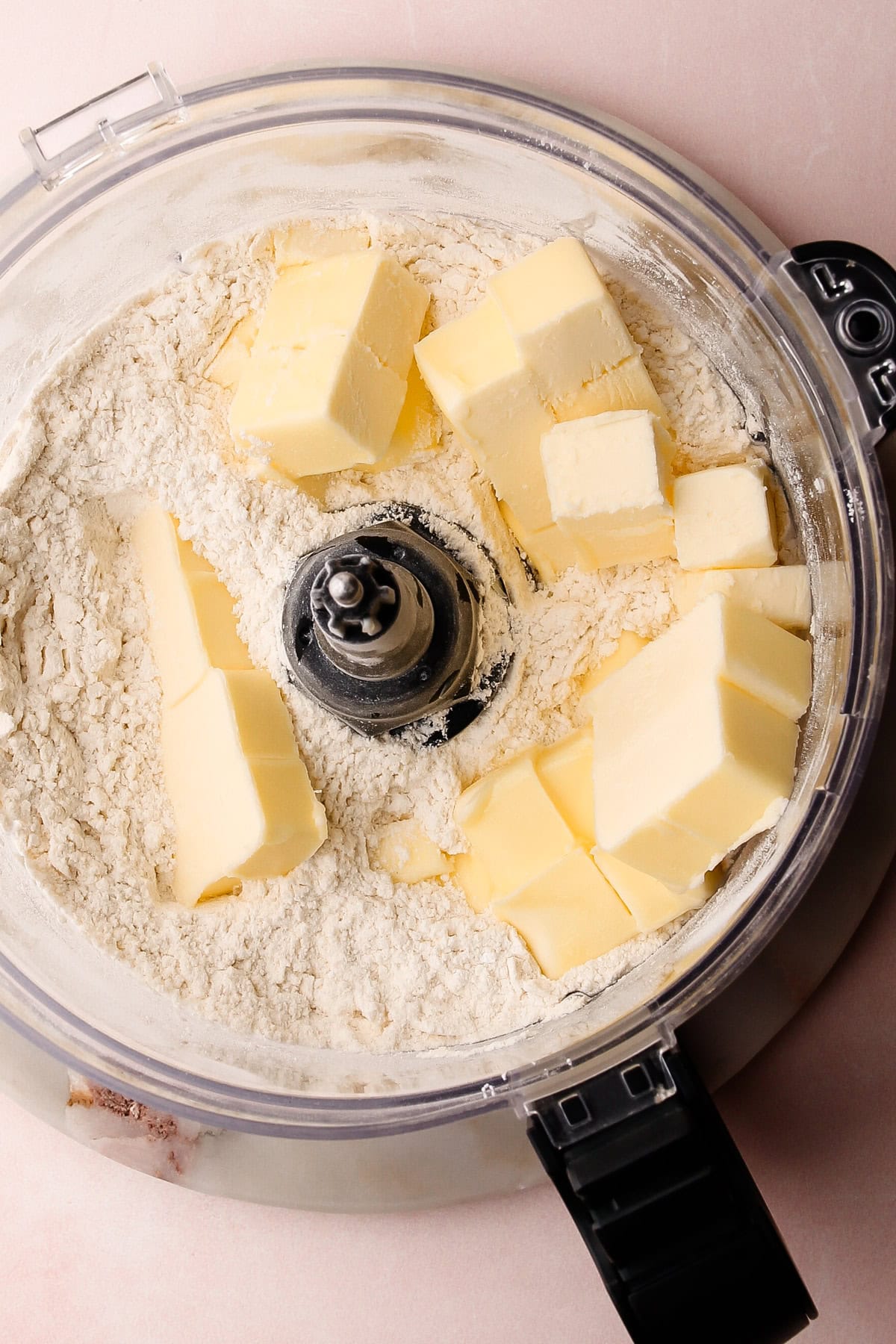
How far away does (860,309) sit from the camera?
777mm

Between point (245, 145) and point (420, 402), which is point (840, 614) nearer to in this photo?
point (420, 402)

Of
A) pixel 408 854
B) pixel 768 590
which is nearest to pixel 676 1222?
pixel 408 854

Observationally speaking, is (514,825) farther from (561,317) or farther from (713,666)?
(561,317)

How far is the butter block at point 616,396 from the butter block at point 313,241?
0.27m

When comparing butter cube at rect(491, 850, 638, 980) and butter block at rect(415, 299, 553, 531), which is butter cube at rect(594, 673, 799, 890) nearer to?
butter cube at rect(491, 850, 638, 980)

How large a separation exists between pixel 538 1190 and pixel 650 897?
1.03ft

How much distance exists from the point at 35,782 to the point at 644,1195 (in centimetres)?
60

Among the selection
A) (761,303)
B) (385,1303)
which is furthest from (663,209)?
(385,1303)

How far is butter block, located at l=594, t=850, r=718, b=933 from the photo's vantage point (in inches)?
34.1

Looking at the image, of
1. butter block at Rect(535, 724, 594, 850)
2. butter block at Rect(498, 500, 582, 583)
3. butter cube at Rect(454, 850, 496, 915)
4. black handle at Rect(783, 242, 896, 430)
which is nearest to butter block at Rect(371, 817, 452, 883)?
butter cube at Rect(454, 850, 496, 915)

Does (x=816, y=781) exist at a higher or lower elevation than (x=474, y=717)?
lower

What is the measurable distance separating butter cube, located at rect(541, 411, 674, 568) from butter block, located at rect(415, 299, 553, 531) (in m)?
0.03

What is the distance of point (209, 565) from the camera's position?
941 millimetres

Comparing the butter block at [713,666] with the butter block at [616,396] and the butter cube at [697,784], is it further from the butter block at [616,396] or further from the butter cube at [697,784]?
the butter block at [616,396]
